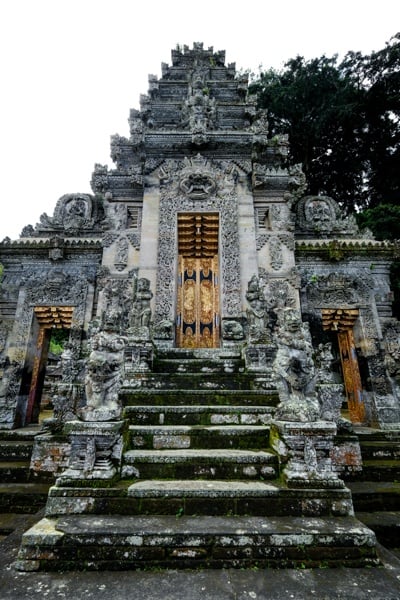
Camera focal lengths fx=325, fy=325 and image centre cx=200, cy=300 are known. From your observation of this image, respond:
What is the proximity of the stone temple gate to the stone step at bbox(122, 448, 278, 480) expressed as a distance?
18 mm

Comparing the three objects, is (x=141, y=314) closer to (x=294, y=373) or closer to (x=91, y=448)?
(x=91, y=448)

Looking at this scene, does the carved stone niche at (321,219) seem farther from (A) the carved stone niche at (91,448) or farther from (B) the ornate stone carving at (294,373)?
(A) the carved stone niche at (91,448)

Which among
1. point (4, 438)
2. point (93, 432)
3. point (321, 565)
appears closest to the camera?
point (321, 565)

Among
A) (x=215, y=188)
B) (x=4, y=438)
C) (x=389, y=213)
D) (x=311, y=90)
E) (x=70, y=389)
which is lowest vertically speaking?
(x=4, y=438)

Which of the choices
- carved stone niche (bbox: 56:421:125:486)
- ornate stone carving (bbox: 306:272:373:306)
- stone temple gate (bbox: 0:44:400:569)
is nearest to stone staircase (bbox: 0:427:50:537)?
stone temple gate (bbox: 0:44:400:569)

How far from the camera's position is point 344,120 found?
770 inches

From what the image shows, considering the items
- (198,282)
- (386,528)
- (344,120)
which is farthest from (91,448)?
(344,120)

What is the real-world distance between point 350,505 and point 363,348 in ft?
23.7

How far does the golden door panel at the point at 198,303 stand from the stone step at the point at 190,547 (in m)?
6.23

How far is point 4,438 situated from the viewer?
26.0 ft

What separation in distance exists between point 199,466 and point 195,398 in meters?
1.53

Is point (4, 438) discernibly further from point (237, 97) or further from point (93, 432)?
point (237, 97)

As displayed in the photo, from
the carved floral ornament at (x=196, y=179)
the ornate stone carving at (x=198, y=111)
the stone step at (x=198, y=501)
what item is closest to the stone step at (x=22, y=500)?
the stone step at (x=198, y=501)

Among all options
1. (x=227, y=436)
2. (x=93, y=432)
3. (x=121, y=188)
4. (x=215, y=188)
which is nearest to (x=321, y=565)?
(x=227, y=436)
